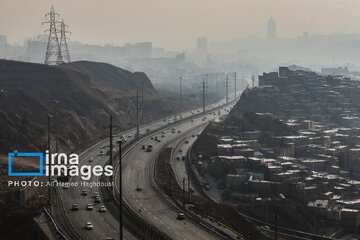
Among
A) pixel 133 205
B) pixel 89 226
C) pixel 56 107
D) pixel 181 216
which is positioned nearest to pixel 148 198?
pixel 133 205

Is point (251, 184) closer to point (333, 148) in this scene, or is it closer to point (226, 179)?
point (226, 179)

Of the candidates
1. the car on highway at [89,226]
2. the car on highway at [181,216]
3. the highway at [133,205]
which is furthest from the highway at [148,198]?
the car on highway at [89,226]

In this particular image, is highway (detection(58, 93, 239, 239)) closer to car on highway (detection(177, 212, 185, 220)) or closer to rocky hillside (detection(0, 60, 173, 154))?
car on highway (detection(177, 212, 185, 220))

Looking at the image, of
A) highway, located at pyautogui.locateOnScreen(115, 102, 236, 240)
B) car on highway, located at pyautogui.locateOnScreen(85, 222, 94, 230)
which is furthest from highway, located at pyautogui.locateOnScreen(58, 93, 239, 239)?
car on highway, located at pyautogui.locateOnScreen(85, 222, 94, 230)

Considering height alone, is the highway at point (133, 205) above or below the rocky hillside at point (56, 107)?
below

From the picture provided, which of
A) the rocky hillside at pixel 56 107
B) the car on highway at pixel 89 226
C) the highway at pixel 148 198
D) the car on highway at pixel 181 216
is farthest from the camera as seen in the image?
the rocky hillside at pixel 56 107

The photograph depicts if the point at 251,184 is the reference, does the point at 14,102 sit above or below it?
above

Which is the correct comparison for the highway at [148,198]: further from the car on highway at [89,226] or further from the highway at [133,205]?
the car on highway at [89,226]

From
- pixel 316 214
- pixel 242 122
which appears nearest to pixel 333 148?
pixel 242 122
